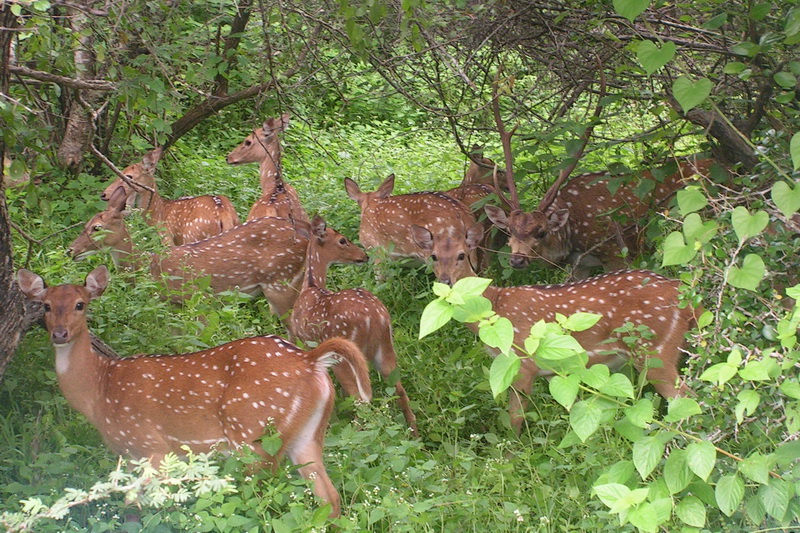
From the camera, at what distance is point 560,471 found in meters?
5.03

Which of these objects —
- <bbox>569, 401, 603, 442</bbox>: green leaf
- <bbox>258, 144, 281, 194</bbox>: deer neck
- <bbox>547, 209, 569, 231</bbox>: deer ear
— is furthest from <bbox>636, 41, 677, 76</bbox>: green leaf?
<bbox>258, 144, 281, 194</bbox>: deer neck

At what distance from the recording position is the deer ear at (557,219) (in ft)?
24.0

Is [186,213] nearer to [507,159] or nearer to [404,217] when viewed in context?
[404,217]

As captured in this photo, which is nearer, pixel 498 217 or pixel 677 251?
pixel 677 251

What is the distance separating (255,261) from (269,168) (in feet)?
7.75

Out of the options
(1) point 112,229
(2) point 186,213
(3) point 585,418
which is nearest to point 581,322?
(3) point 585,418

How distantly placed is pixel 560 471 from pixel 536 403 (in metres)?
0.95

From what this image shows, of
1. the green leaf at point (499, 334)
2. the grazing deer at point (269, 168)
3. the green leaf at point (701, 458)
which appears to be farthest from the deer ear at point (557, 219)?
the green leaf at point (499, 334)

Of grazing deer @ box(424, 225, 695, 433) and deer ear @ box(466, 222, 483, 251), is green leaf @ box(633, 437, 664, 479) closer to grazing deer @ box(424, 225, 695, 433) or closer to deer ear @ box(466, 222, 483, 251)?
grazing deer @ box(424, 225, 695, 433)

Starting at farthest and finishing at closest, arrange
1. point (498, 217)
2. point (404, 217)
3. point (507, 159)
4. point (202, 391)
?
point (404, 217) < point (498, 217) < point (507, 159) < point (202, 391)

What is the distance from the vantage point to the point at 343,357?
4.73m

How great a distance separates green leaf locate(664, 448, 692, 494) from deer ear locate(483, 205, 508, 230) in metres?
4.04

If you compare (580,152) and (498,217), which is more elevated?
(580,152)

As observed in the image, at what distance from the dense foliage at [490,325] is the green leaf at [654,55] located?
0.04 feet
